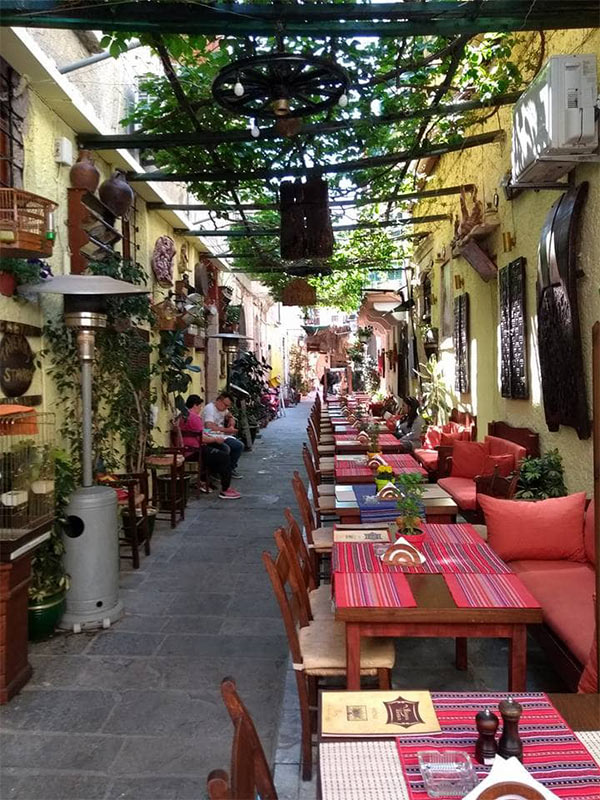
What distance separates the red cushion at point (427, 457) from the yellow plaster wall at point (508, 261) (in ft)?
2.46

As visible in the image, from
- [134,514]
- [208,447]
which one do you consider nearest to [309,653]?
[134,514]

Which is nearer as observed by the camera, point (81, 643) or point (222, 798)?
point (222, 798)

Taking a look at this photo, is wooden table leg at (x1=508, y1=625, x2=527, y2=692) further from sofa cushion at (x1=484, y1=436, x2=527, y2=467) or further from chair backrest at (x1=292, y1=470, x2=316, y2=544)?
sofa cushion at (x1=484, y1=436, x2=527, y2=467)

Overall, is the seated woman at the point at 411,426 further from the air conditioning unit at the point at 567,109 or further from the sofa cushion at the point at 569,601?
the sofa cushion at the point at 569,601

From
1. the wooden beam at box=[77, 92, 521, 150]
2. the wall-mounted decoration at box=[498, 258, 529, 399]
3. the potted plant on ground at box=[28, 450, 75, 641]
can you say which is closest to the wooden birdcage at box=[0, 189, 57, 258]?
the potted plant on ground at box=[28, 450, 75, 641]

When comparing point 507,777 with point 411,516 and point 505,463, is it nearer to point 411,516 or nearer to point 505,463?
point 411,516

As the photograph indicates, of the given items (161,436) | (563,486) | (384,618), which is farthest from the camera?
(161,436)

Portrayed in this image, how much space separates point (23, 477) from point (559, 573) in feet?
11.2

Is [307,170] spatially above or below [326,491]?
above

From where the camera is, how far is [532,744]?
1.72 metres

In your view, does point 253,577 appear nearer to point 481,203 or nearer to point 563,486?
point 563,486

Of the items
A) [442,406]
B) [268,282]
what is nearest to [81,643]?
[442,406]

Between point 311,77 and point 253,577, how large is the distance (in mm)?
3897

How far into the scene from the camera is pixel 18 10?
3668 millimetres
